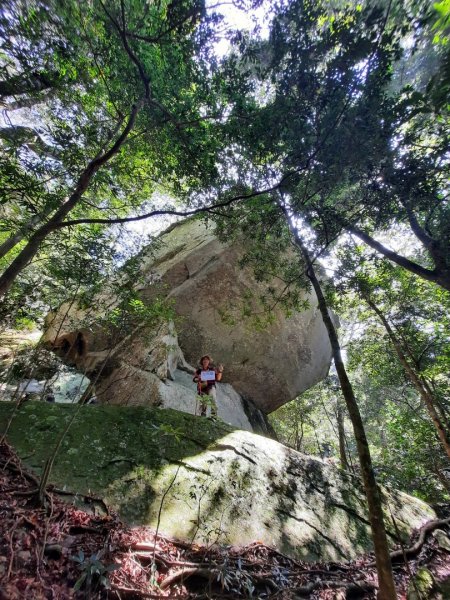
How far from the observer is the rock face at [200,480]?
13.7 ft

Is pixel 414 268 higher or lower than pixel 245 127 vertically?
lower

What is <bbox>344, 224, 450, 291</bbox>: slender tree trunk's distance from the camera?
278 inches

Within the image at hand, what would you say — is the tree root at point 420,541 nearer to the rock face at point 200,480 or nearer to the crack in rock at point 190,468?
the rock face at point 200,480

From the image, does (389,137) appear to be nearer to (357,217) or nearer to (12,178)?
(357,217)

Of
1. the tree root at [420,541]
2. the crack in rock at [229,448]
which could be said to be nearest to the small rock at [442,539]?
the tree root at [420,541]

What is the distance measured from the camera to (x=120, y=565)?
2785mm

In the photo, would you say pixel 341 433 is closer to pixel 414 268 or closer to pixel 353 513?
pixel 353 513

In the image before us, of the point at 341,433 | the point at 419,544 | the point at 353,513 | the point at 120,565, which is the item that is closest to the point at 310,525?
the point at 353,513

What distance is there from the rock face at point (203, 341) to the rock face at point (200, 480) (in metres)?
2.76

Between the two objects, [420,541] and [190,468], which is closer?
[190,468]

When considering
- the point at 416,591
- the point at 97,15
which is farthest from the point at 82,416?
the point at 97,15

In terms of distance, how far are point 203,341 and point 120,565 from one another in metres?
8.86

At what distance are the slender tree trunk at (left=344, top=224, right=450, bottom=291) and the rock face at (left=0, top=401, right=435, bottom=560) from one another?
5322 mm

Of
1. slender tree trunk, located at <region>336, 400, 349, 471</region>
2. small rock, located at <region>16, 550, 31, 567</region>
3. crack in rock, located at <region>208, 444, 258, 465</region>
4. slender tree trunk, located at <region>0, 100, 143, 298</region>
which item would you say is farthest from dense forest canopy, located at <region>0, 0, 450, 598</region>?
slender tree trunk, located at <region>336, 400, 349, 471</region>
